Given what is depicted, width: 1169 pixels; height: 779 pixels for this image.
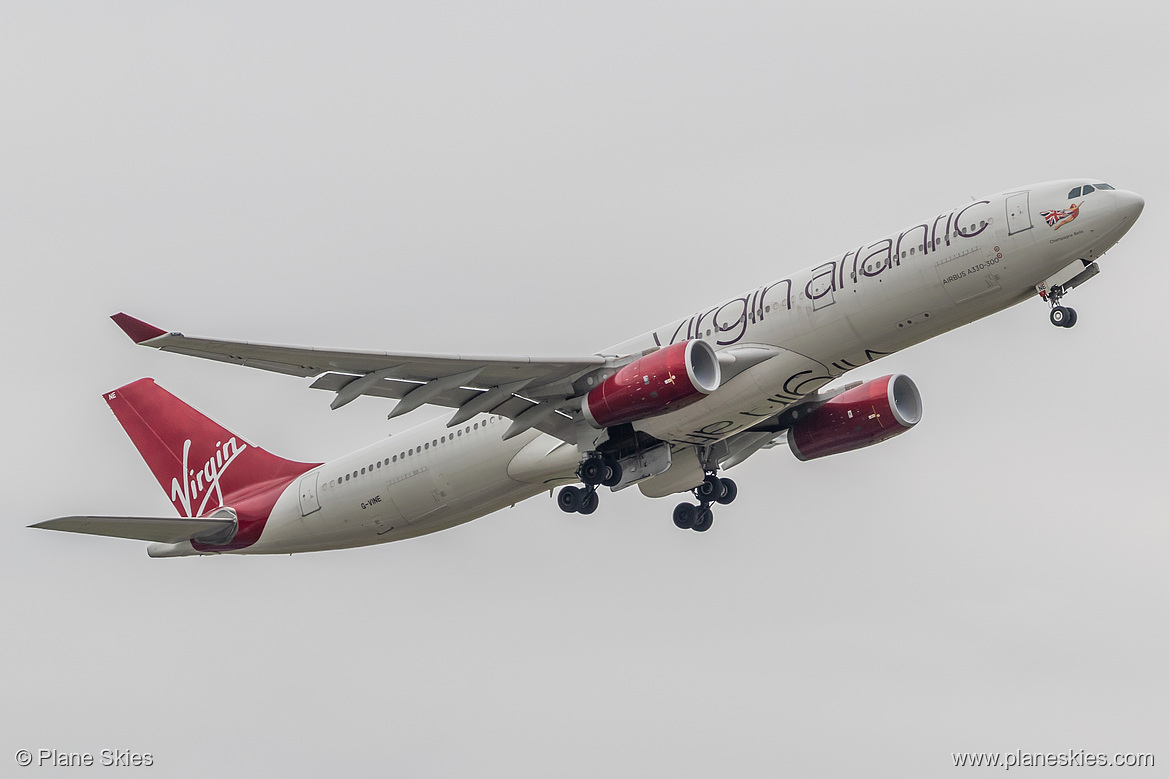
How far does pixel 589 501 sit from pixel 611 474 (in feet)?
5.17

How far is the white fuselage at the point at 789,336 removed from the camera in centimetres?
3091

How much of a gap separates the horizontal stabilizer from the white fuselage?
2.83m

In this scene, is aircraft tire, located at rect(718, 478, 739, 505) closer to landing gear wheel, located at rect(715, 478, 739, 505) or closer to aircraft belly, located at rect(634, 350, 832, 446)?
landing gear wheel, located at rect(715, 478, 739, 505)

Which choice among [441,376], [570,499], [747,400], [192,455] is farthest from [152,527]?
[747,400]

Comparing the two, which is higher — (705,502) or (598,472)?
(598,472)

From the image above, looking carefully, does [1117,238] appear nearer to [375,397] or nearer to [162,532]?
[375,397]

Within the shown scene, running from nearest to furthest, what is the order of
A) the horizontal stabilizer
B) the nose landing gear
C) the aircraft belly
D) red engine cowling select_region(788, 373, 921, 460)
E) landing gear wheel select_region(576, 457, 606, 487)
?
the nose landing gear
the aircraft belly
the horizontal stabilizer
landing gear wheel select_region(576, 457, 606, 487)
red engine cowling select_region(788, 373, 921, 460)

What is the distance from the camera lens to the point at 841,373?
33531 mm

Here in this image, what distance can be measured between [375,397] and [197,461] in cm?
1105

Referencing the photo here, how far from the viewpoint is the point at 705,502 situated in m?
40.3

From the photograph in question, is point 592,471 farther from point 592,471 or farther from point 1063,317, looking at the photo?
point 1063,317

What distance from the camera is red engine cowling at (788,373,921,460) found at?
37688 millimetres

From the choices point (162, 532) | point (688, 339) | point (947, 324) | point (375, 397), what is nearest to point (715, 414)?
point (688, 339)

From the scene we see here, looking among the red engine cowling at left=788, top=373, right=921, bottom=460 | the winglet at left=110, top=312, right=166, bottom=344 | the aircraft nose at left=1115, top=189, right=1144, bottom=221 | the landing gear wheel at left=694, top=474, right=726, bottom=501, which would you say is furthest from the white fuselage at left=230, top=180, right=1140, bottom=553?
the winglet at left=110, top=312, right=166, bottom=344
